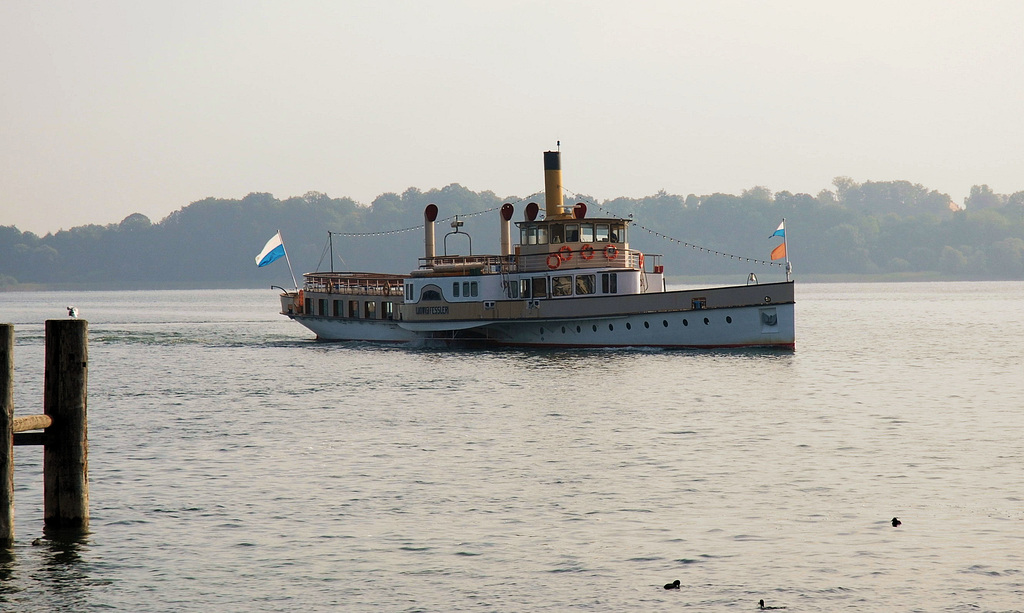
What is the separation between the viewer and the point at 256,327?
98312 millimetres

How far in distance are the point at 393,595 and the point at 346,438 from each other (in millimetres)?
15315

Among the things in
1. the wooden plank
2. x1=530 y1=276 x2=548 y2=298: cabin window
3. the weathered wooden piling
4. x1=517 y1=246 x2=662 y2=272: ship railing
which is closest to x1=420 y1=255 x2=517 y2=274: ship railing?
x1=517 y1=246 x2=662 y2=272: ship railing

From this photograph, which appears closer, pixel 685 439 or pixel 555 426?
pixel 685 439

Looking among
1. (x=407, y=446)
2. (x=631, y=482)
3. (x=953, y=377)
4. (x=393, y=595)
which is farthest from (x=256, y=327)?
(x=393, y=595)

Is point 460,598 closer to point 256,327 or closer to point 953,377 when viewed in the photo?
point 953,377

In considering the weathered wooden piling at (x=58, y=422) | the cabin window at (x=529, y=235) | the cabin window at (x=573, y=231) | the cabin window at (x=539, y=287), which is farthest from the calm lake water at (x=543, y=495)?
the cabin window at (x=529, y=235)

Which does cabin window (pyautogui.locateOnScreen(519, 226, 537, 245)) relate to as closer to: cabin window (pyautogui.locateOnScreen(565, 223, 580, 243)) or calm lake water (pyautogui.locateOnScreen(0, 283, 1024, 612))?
cabin window (pyautogui.locateOnScreen(565, 223, 580, 243))

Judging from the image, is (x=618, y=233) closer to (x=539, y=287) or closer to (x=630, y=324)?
(x=539, y=287)

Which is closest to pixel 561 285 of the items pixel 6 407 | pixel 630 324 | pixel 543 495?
pixel 630 324

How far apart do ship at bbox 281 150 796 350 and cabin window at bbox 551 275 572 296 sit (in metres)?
0.05

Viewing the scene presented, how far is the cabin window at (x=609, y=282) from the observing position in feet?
185

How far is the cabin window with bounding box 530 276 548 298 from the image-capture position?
57.9 meters

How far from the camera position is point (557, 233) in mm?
59156

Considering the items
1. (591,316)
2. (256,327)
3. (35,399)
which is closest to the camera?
(35,399)
